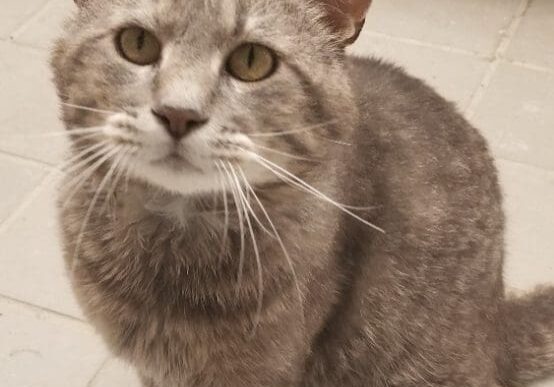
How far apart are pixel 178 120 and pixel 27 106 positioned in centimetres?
109

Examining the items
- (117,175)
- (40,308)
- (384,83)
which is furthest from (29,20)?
(117,175)

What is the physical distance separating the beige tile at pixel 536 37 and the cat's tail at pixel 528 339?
0.79 metres

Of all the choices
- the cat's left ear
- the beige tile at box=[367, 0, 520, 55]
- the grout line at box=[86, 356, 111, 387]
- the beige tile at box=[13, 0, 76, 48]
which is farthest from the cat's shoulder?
the beige tile at box=[13, 0, 76, 48]

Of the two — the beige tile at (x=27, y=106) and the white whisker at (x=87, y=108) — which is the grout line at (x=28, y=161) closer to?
the beige tile at (x=27, y=106)

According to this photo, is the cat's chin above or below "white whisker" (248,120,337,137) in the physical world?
below

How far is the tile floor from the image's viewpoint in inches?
58.2

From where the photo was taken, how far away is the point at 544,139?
1.84 metres

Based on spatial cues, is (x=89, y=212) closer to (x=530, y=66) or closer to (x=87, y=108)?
(x=87, y=108)

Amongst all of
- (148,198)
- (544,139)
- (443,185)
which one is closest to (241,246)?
(148,198)

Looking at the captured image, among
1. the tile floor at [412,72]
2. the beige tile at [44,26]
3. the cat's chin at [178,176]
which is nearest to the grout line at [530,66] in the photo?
the tile floor at [412,72]

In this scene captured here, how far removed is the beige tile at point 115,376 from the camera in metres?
1.43

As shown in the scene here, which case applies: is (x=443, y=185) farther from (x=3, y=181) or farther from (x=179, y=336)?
(x=3, y=181)

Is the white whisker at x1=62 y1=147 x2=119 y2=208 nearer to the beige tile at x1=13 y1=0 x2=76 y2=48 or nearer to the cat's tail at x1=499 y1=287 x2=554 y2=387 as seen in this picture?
the cat's tail at x1=499 y1=287 x2=554 y2=387

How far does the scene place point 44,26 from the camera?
6.81 ft
